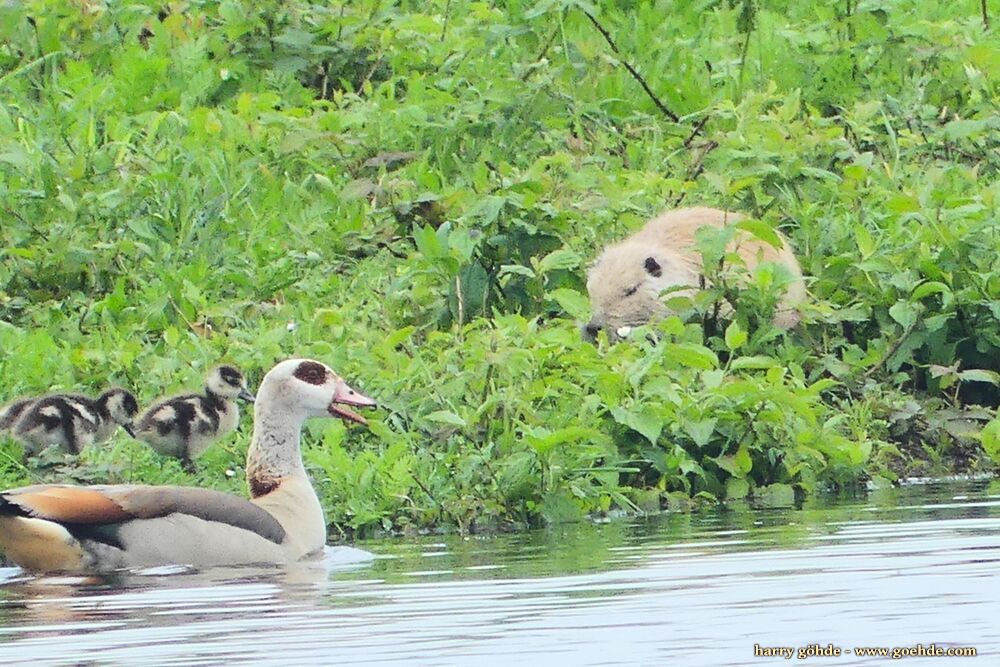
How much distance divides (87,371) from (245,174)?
8.97ft

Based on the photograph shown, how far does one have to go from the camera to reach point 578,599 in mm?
7586

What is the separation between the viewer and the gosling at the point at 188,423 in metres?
10.4

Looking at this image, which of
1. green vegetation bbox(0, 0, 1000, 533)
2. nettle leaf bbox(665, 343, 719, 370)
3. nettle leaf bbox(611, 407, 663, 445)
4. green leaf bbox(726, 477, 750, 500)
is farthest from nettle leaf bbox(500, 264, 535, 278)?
green leaf bbox(726, 477, 750, 500)

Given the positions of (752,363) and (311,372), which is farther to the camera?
(752,363)

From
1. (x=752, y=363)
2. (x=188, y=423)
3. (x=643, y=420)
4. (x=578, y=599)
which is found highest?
(x=752, y=363)

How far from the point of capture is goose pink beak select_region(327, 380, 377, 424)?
33.4ft

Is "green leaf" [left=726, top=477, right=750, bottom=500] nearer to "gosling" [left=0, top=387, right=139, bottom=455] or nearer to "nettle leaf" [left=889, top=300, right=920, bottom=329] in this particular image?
"nettle leaf" [left=889, top=300, right=920, bottom=329]

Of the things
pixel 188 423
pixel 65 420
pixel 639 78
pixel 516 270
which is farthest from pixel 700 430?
pixel 639 78

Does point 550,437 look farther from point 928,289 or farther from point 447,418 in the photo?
point 928,289

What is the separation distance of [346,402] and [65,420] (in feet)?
4.09

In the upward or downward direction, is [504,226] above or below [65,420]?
above

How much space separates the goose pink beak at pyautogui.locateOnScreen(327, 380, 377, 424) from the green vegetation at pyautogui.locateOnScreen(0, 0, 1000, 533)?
161 millimetres

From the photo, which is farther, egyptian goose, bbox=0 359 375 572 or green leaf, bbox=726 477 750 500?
green leaf, bbox=726 477 750 500

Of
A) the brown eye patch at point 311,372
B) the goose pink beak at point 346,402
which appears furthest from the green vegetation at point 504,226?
the brown eye patch at point 311,372
